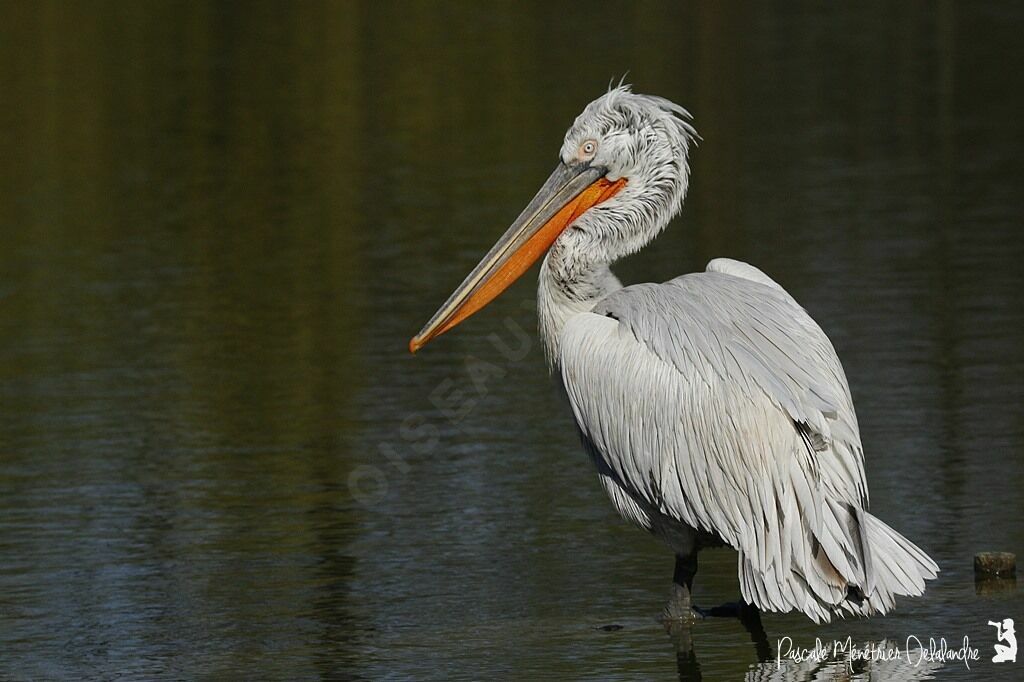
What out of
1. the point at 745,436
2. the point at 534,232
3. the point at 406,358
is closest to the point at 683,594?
the point at 745,436

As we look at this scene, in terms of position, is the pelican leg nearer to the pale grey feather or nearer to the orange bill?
the pale grey feather

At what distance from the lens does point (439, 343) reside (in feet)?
35.2

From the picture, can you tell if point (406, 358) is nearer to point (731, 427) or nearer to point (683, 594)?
point (683, 594)

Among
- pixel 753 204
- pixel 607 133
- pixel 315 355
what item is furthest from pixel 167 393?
pixel 753 204

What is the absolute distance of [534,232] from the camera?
6789 millimetres

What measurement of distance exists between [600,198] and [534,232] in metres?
0.26

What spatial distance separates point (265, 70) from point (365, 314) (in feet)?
47.6

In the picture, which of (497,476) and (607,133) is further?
(497,476)

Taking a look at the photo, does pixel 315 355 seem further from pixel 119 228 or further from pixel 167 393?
pixel 119 228

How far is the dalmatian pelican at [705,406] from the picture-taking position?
5793mm

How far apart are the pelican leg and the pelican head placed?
1.06 meters

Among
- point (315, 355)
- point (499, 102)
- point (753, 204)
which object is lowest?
point (315, 355)

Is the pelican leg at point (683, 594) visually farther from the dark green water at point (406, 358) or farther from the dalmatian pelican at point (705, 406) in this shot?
the dark green water at point (406, 358)

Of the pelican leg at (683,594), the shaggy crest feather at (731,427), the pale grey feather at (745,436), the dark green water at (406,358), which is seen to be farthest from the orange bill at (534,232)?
the pelican leg at (683,594)
